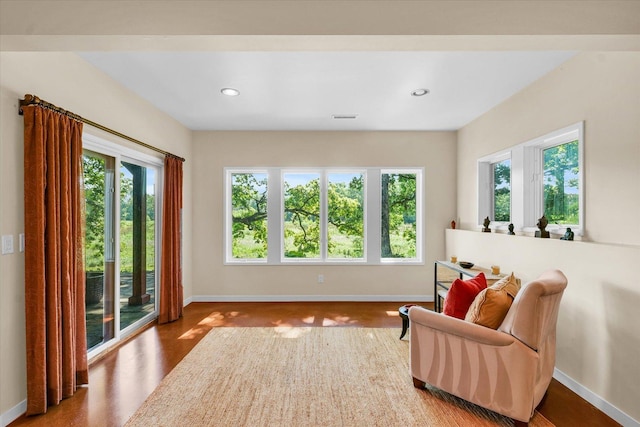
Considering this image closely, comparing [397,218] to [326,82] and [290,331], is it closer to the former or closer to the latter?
[290,331]

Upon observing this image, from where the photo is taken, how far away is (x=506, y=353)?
194 cm

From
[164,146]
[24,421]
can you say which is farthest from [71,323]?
[164,146]

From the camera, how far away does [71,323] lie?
228 centimetres

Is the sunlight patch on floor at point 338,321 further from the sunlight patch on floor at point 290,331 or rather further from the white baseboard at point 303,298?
the white baseboard at point 303,298

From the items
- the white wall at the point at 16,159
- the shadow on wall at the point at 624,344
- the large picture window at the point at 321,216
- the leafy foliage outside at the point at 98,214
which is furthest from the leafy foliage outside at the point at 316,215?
the shadow on wall at the point at 624,344

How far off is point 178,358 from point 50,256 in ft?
4.70

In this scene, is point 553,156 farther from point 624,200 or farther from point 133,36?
point 133,36

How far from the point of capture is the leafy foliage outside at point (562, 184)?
2701 mm

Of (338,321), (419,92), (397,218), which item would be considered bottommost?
(338,321)

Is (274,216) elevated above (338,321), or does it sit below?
above

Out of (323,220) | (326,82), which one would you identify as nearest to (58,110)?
(326,82)
